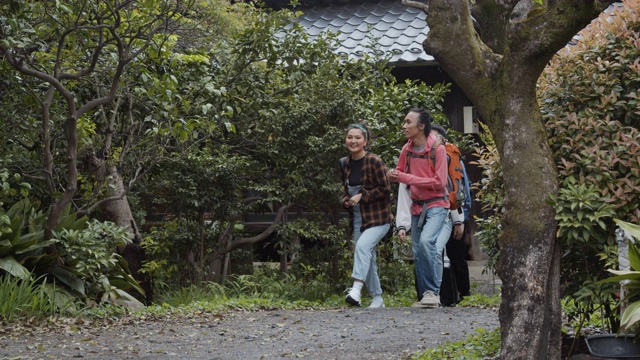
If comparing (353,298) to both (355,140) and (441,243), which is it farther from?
(355,140)

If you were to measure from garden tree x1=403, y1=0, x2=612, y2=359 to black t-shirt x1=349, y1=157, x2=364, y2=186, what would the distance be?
12.7ft

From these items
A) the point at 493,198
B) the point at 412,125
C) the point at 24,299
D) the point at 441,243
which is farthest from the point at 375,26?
the point at 493,198

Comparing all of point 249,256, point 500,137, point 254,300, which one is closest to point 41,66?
point 254,300

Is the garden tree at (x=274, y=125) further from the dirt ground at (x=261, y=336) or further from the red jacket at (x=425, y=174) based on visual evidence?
the dirt ground at (x=261, y=336)

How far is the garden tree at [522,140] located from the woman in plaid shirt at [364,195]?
149 inches

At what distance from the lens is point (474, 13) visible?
6.97 metres

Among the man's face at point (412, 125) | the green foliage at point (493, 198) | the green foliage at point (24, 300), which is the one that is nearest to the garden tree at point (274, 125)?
the man's face at point (412, 125)

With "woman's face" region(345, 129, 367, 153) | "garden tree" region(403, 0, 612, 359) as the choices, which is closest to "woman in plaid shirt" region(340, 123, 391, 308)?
"woman's face" region(345, 129, 367, 153)

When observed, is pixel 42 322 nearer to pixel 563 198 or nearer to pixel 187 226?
pixel 187 226

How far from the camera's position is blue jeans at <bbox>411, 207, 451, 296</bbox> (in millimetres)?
9500

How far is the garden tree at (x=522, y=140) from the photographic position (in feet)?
18.1

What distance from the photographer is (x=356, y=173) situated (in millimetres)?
9906

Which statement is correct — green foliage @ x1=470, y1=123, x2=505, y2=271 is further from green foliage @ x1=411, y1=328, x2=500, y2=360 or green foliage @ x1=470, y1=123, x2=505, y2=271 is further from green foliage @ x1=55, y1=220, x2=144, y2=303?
green foliage @ x1=55, y1=220, x2=144, y2=303

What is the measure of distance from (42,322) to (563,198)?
5.37 m
